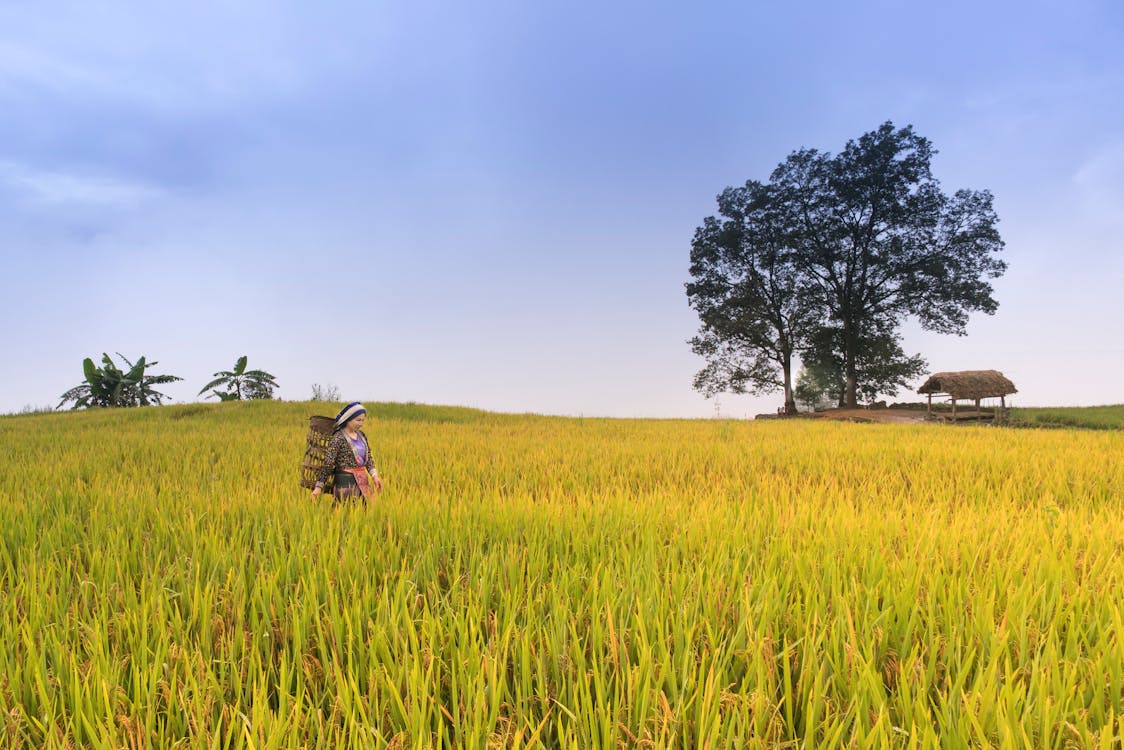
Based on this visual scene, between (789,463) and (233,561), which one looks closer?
(233,561)

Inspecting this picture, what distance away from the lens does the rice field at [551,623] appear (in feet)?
5.48

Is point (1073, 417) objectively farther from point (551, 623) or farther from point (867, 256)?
point (551, 623)

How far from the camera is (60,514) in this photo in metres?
4.24

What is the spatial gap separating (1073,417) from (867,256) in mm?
11856

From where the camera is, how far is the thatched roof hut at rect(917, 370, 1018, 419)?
2509 centimetres

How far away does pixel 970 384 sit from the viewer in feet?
82.8

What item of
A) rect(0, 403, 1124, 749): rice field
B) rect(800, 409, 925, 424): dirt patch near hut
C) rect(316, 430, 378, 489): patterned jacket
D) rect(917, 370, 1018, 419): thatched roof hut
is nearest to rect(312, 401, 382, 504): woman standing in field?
rect(316, 430, 378, 489): patterned jacket

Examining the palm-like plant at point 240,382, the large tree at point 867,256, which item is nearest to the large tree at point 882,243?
the large tree at point 867,256

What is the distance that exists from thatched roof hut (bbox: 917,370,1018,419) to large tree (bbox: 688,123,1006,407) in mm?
5006

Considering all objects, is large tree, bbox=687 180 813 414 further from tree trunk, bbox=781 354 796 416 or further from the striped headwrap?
the striped headwrap

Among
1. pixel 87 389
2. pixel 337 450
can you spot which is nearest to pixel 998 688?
pixel 337 450

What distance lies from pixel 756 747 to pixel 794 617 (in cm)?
97

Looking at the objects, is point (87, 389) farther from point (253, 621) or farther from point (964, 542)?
point (964, 542)

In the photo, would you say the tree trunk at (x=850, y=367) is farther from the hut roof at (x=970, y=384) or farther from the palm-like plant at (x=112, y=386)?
the palm-like plant at (x=112, y=386)
